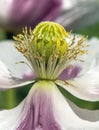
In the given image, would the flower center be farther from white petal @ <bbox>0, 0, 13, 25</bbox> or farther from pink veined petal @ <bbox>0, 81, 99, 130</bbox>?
white petal @ <bbox>0, 0, 13, 25</bbox>

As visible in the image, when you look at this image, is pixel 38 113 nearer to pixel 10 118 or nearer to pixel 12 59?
pixel 10 118

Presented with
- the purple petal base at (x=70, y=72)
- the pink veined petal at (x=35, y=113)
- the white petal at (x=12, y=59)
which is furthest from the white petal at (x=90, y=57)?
the pink veined petal at (x=35, y=113)

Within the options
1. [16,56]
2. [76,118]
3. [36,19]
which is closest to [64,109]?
[76,118]

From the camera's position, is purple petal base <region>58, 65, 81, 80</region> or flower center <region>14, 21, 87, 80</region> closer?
flower center <region>14, 21, 87, 80</region>

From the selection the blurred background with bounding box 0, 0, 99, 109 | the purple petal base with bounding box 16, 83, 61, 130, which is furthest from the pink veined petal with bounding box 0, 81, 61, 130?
the blurred background with bounding box 0, 0, 99, 109

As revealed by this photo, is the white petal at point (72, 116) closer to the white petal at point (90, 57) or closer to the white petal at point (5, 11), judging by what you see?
the white petal at point (90, 57)
